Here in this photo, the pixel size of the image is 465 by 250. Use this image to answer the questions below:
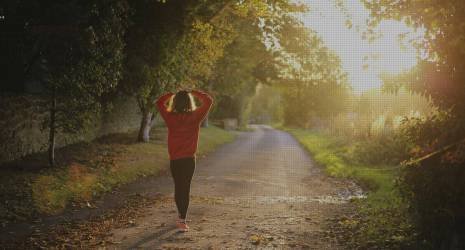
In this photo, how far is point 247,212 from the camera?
9352 mm

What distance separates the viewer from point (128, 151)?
61.1ft

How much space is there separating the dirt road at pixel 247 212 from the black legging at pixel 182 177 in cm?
38

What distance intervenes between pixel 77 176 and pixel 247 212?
5.12 m

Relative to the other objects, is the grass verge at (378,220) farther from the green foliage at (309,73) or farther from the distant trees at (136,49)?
the green foliage at (309,73)

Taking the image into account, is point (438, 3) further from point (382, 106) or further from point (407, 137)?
point (382, 106)

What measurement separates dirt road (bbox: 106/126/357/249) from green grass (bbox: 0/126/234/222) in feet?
4.33

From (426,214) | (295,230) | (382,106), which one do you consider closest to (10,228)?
(295,230)

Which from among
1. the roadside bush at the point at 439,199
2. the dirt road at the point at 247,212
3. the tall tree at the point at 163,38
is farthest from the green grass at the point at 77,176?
the roadside bush at the point at 439,199

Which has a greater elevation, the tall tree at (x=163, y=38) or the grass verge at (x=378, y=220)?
the tall tree at (x=163, y=38)

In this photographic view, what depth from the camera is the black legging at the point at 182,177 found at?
7.94 metres

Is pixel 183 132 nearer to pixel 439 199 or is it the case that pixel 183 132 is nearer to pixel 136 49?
pixel 439 199

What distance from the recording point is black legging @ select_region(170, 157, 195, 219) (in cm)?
794

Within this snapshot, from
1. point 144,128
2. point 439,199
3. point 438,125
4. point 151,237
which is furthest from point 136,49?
point 439,199

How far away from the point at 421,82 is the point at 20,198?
24.3ft
